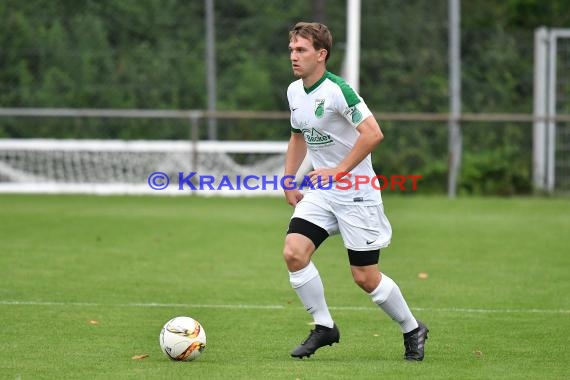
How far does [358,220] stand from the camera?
6.95 meters

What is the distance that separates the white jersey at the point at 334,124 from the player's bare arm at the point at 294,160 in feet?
0.81

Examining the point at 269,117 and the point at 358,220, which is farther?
the point at 269,117

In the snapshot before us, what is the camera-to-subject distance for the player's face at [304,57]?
6918mm

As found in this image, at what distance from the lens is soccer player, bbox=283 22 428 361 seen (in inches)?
272

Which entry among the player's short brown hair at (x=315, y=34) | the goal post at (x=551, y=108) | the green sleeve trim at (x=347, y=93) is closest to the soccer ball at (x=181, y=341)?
the green sleeve trim at (x=347, y=93)

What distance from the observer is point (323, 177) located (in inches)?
273

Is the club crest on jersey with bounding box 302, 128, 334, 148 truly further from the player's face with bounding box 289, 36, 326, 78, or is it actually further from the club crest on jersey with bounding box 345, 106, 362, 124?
the player's face with bounding box 289, 36, 326, 78

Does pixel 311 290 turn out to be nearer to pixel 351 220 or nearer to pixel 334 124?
pixel 351 220

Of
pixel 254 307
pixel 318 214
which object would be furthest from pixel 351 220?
pixel 254 307

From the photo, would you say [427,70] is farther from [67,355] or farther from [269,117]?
[67,355]

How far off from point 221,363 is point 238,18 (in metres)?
16.6

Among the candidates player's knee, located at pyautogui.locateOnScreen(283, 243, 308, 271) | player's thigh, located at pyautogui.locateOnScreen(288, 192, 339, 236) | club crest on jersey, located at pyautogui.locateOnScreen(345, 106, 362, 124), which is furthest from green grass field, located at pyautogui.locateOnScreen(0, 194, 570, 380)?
club crest on jersey, located at pyautogui.locateOnScreen(345, 106, 362, 124)

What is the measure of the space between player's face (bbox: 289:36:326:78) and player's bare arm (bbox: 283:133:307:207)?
20.1 inches

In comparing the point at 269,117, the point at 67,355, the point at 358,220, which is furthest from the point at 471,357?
the point at 269,117
